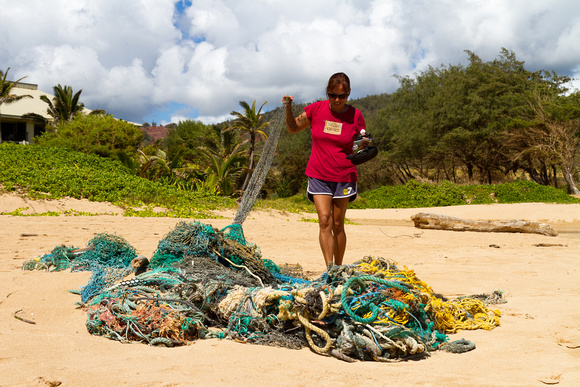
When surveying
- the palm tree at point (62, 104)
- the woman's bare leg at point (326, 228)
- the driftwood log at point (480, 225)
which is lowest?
the driftwood log at point (480, 225)

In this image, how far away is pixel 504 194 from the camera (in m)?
21.3

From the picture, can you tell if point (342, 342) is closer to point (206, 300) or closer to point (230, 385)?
point (230, 385)

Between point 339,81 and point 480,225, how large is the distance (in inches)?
350

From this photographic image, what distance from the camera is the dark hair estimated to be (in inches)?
154

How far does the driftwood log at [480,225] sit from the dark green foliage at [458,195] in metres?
9.92

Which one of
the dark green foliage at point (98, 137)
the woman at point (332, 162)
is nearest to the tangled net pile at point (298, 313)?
the woman at point (332, 162)

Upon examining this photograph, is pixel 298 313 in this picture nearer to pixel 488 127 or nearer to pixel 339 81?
pixel 339 81

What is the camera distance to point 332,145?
399 centimetres

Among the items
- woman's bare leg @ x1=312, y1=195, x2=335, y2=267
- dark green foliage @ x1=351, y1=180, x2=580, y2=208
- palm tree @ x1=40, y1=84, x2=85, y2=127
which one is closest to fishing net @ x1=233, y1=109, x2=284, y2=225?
woman's bare leg @ x1=312, y1=195, x2=335, y2=267

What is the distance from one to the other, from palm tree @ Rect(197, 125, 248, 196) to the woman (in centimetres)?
1349

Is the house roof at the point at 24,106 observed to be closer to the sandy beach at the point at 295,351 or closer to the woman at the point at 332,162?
the sandy beach at the point at 295,351

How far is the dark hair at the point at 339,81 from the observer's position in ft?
12.8

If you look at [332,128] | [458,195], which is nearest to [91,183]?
[332,128]

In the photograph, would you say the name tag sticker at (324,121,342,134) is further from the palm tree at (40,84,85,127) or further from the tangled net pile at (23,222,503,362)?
the palm tree at (40,84,85,127)
